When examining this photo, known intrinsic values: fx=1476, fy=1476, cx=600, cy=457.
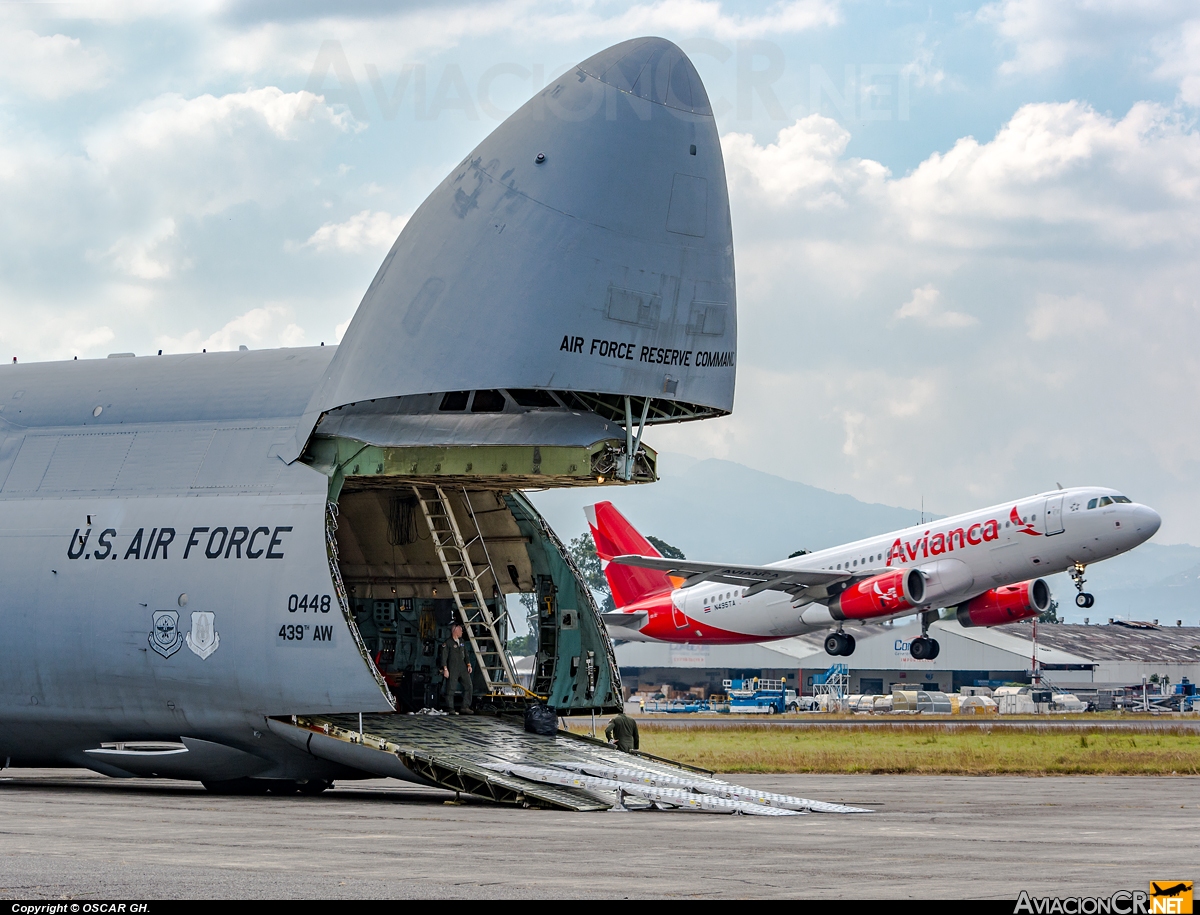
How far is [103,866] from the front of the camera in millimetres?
12078

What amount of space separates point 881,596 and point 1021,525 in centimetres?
615

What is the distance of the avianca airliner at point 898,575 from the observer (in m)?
48.3

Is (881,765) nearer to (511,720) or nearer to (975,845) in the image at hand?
(511,720)

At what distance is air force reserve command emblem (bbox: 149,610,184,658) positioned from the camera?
2066 cm

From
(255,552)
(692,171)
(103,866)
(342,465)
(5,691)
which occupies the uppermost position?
(692,171)

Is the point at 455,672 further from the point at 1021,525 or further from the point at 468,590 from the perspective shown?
the point at 1021,525

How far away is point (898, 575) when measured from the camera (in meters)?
52.4

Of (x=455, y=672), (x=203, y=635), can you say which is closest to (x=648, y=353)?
(x=455, y=672)

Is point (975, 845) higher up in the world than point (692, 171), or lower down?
lower down

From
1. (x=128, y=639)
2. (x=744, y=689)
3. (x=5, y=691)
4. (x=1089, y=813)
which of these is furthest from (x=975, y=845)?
(x=744, y=689)

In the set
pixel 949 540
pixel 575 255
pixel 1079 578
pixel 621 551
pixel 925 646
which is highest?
pixel 621 551

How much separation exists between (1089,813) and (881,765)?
1299 cm

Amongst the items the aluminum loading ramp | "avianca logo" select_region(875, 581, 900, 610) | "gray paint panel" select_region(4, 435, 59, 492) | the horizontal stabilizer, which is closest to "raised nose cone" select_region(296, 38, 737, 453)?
the aluminum loading ramp

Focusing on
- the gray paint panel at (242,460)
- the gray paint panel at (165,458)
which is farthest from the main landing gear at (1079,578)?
the gray paint panel at (165,458)
